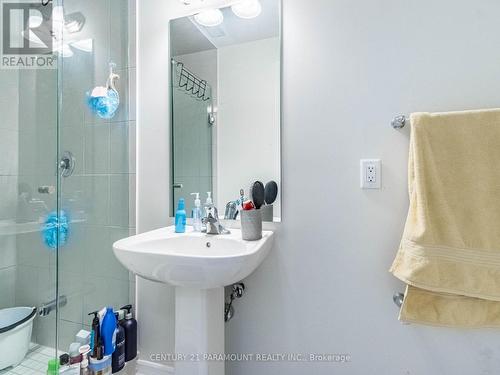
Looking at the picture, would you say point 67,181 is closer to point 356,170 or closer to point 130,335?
point 130,335

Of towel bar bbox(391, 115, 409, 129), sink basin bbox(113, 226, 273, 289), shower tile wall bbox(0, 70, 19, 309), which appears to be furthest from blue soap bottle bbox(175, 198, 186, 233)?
towel bar bbox(391, 115, 409, 129)

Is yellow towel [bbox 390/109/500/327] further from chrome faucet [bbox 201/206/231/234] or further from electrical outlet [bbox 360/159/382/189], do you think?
chrome faucet [bbox 201/206/231/234]

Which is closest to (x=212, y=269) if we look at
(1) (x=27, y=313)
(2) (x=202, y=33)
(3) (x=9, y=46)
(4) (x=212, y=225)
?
(4) (x=212, y=225)

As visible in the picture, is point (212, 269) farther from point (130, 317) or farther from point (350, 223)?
point (130, 317)

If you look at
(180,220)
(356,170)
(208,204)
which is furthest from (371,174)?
(180,220)

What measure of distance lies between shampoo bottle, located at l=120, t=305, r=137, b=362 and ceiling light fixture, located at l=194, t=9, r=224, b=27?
150 centimetres

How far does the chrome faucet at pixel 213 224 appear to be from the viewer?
44.6 inches

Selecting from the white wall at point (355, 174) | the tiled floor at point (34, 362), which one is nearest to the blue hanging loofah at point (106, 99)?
the white wall at point (355, 174)

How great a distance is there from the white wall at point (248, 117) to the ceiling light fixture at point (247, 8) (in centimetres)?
13

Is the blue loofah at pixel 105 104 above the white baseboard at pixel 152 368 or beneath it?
above

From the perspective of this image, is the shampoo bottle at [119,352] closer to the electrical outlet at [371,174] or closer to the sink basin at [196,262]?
the sink basin at [196,262]

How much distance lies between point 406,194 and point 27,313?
1.92 m

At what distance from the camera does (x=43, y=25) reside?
1.26 m

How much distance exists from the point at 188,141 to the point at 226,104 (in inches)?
10.9
